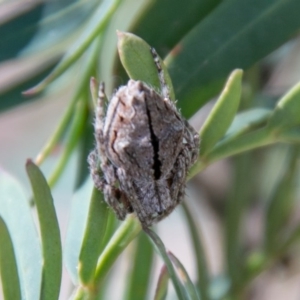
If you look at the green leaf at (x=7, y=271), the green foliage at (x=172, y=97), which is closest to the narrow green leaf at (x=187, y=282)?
the green foliage at (x=172, y=97)

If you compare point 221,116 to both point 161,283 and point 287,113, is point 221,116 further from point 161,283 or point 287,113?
point 161,283

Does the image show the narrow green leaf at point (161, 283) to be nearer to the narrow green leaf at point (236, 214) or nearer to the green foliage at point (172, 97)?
the green foliage at point (172, 97)

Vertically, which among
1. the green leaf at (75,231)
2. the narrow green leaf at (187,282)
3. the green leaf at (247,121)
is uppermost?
the green leaf at (75,231)

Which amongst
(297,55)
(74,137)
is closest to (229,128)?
(74,137)

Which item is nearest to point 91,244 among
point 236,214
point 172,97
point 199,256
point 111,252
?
point 111,252

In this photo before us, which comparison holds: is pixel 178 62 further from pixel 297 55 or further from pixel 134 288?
pixel 297 55

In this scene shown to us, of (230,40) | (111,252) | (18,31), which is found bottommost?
(111,252)

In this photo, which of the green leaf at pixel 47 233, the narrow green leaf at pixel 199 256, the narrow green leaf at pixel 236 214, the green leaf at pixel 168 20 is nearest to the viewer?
the green leaf at pixel 47 233

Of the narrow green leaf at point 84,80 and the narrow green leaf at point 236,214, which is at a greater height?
the narrow green leaf at point 84,80
